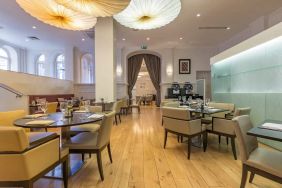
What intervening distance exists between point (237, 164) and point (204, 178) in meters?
0.79

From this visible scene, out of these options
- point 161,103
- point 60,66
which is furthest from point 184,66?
point 60,66

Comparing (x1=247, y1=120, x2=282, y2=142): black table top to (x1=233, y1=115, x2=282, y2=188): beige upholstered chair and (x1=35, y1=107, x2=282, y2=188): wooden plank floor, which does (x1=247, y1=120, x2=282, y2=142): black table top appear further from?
(x1=35, y1=107, x2=282, y2=188): wooden plank floor

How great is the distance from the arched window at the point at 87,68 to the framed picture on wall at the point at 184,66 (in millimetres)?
5768

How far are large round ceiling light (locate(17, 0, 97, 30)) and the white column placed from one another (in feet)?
8.10

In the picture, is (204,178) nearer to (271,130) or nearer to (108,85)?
(271,130)

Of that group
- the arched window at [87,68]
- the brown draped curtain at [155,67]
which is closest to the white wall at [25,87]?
the arched window at [87,68]

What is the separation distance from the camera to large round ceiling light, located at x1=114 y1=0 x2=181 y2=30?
3438 mm

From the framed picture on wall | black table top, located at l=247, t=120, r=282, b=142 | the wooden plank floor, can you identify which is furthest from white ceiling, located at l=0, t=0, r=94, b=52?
black table top, located at l=247, t=120, r=282, b=142

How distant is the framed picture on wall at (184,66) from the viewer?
35.5ft

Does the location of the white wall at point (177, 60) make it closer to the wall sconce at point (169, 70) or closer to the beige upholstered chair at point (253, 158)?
the wall sconce at point (169, 70)

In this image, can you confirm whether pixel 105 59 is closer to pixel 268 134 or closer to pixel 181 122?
pixel 181 122

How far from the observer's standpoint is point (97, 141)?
236 cm

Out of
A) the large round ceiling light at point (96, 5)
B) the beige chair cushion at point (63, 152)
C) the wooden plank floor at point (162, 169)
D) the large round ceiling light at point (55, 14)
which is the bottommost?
the wooden plank floor at point (162, 169)

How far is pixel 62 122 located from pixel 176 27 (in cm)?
640
